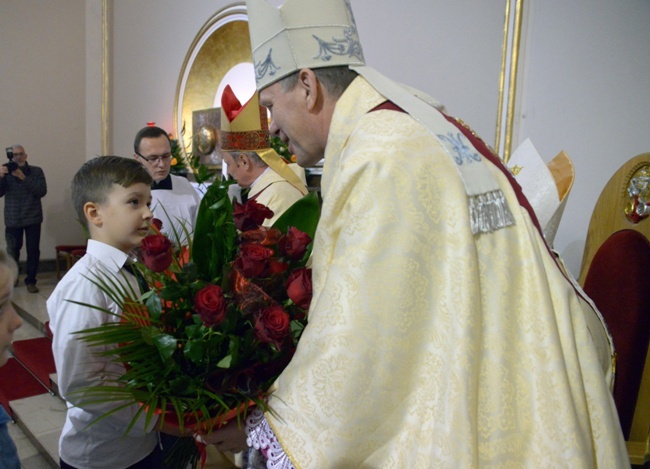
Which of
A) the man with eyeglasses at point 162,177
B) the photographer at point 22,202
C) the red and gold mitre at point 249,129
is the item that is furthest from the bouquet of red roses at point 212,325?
the photographer at point 22,202

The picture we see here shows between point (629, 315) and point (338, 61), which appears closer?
point (338, 61)

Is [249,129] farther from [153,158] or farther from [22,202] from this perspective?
[22,202]

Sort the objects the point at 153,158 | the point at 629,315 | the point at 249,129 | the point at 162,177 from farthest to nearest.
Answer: the point at 162,177 → the point at 153,158 → the point at 249,129 → the point at 629,315

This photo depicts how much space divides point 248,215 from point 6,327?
1.88 feet

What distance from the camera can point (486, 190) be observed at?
1.04 metres

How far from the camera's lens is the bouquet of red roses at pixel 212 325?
101 cm

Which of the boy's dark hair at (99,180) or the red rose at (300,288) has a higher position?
the boy's dark hair at (99,180)

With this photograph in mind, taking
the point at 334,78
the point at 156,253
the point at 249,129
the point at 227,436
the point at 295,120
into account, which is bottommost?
the point at 227,436

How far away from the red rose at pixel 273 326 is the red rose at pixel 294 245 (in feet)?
0.62

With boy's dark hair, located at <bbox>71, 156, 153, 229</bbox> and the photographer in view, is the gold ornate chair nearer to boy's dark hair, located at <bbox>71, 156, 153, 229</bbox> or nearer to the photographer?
boy's dark hair, located at <bbox>71, 156, 153, 229</bbox>

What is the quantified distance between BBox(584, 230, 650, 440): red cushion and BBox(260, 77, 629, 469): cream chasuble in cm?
76

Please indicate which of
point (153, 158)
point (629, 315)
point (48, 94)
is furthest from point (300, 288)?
point (48, 94)

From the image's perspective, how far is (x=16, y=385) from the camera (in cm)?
431

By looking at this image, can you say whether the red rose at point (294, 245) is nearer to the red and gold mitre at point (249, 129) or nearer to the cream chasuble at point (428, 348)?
the cream chasuble at point (428, 348)
